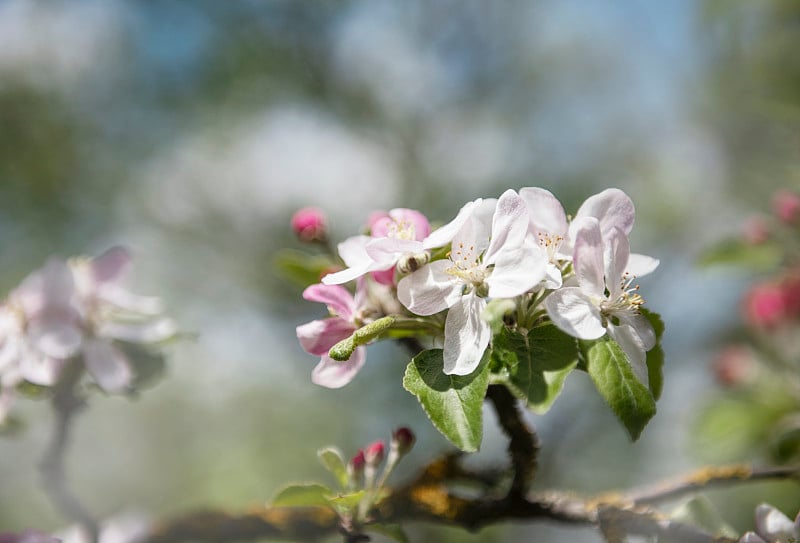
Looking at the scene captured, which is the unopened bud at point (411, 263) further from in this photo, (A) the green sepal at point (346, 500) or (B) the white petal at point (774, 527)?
(B) the white petal at point (774, 527)

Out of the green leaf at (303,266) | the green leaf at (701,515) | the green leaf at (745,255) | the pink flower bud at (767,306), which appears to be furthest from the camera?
the pink flower bud at (767,306)

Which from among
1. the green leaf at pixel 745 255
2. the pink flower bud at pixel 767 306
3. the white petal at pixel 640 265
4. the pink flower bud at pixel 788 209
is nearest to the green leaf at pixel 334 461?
the white petal at pixel 640 265

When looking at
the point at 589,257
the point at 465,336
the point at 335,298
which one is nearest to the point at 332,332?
the point at 335,298

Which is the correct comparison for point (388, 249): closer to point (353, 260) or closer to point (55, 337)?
point (353, 260)

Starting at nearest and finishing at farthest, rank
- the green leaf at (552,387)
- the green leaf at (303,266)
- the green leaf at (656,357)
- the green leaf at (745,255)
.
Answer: the green leaf at (552,387)
the green leaf at (656,357)
the green leaf at (303,266)
the green leaf at (745,255)

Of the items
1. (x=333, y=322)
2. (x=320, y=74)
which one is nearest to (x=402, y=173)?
(x=320, y=74)

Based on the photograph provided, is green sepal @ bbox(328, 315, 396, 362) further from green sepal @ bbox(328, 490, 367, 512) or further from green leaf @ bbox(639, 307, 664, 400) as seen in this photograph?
green leaf @ bbox(639, 307, 664, 400)

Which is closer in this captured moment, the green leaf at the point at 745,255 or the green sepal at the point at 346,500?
the green sepal at the point at 346,500
